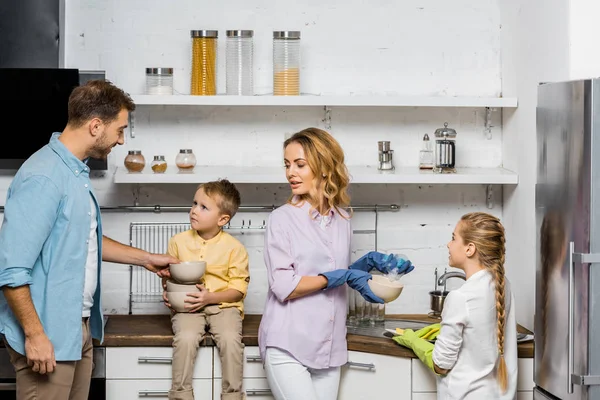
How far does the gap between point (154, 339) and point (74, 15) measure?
1452 mm

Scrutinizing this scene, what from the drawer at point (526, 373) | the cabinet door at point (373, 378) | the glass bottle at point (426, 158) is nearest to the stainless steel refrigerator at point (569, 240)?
the drawer at point (526, 373)

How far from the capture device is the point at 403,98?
141 inches

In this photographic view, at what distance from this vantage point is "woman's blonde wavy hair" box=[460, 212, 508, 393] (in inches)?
110

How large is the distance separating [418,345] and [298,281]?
55cm

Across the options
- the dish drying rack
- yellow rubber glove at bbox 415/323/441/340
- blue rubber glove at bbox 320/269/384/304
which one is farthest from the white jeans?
the dish drying rack

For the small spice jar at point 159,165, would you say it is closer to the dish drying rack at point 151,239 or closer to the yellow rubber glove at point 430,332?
the dish drying rack at point 151,239

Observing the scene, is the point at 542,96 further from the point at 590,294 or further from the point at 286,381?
Answer: the point at 286,381

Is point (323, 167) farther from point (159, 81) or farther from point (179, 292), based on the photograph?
point (159, 81)

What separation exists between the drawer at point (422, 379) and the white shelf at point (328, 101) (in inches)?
42.2

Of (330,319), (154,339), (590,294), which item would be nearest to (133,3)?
(154,339)

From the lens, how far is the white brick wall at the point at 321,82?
375 centimetres

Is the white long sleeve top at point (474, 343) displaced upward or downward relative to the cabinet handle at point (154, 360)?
upward

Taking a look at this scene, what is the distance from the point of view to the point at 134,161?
3.55 metres

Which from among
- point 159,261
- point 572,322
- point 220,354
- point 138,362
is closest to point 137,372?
point 138,362
